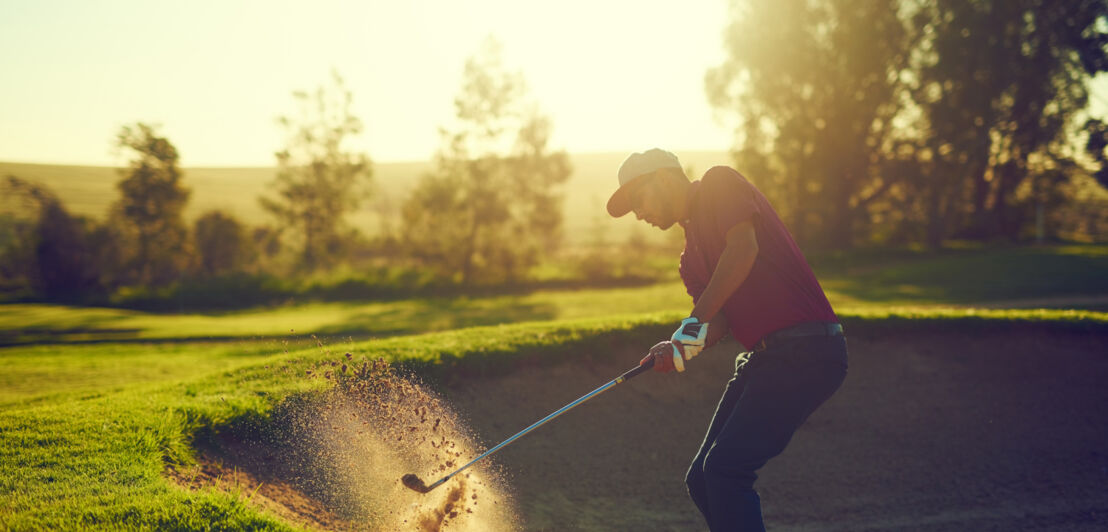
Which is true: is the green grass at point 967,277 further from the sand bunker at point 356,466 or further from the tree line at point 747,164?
the sand bunker at point 356,466

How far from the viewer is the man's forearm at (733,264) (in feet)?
10.8

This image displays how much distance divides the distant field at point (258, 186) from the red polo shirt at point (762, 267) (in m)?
27.9

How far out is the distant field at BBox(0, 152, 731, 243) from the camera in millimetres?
49969

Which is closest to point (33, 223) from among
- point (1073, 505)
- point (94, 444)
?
point (94, 444)

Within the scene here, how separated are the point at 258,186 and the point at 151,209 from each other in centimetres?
6800

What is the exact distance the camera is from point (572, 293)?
24547 mm

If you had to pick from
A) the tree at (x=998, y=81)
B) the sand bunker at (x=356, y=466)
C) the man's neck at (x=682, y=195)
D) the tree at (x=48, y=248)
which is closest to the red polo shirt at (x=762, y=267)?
the man's neck at (x=682, y=195)

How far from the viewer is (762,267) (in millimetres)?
3365

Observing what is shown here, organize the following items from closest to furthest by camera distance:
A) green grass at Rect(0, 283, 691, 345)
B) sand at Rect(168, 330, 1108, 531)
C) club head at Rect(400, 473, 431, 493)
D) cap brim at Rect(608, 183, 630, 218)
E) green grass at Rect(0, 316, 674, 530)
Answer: cap brim at Rect(608, 183, 630, 218)
green grass at Rect(0, 316, 674, 530)
club head at Rect(400, 473, 431, 493)
sand at Rect(168, 330, 1108, 531)
green grass at Rect(0, 283, 691, 345)

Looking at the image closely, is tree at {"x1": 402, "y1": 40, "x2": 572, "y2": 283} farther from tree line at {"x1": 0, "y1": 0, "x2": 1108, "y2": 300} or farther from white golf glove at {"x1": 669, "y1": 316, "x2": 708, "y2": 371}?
white golf glove at {"x1": 669, "y1": 316, "x2": 708, "y2": 371}

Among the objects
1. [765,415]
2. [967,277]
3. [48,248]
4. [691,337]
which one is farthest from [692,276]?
[48,248]

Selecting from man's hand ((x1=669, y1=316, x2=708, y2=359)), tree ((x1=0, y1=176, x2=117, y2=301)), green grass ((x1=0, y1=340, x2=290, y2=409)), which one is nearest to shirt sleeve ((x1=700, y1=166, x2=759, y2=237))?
man's hand ((x1=669, y1=316, x2=708, y2=359))

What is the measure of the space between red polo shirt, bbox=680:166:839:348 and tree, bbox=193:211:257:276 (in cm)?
2857

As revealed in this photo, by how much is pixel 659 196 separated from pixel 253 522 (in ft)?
10.1
